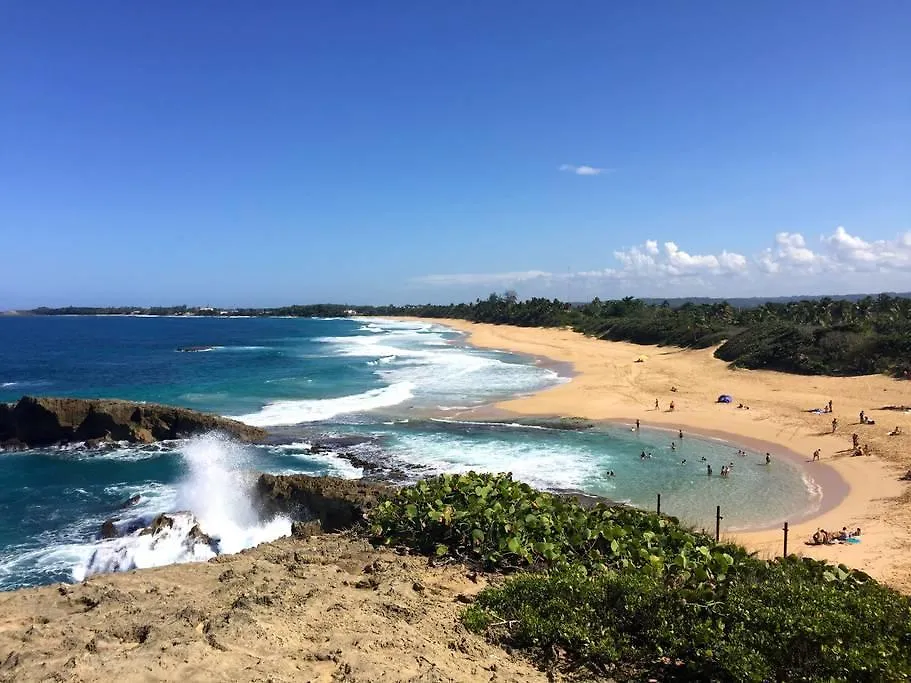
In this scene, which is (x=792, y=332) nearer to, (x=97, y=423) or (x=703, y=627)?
(x=703, y=627)

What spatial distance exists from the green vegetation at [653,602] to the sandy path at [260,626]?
590mm

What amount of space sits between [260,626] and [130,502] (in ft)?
53.9

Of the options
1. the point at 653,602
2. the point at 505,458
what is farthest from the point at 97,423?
the point at 653,602

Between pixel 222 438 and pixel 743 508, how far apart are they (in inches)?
900

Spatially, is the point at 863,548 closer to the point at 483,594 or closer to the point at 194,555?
the point at 483,594

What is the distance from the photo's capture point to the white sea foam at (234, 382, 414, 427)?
32.7 meters

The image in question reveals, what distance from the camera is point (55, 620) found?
688 centimetres

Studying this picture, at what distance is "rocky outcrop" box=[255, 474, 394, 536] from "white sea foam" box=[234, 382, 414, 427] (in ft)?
49.9

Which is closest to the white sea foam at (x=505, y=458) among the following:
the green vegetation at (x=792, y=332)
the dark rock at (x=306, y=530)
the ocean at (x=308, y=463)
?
the ocean at (x=308, y=463)

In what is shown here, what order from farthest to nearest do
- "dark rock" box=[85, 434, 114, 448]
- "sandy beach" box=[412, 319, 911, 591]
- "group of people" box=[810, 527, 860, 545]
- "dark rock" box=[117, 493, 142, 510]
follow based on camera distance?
"dark rock" box=[85, 434, 114, 448] < "dark rock" box=[117, 493, 142, 510] < "sandy beach" box=[412, 319, 911, 591] < "group of people" box=[810, 527, 860, 545]

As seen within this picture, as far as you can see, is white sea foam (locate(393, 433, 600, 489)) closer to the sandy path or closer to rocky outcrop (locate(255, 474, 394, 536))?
rocky outcrop (locate(255, 474, 394, 536))

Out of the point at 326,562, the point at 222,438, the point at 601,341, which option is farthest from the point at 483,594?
the point at 601,341

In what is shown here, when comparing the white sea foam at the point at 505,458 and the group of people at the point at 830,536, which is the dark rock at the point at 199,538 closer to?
the white sea foam at the point at 505,458

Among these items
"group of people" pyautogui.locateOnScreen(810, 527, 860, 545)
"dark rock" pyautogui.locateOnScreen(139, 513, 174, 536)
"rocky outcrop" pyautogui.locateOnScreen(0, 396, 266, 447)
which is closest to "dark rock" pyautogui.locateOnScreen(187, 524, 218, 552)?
"dark rock" pyautogui.locateOnScreen(139, 513, 174, 536)
